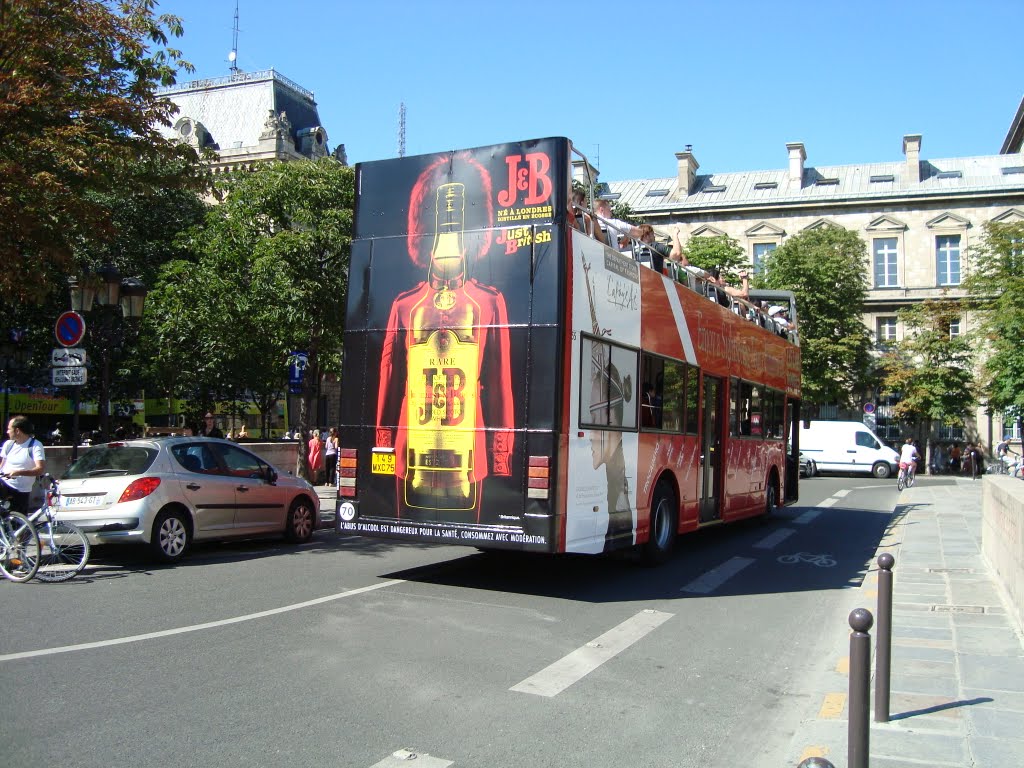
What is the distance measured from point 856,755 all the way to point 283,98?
69651 millimetres

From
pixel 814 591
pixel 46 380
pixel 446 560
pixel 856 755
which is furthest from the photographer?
pixel 46 380

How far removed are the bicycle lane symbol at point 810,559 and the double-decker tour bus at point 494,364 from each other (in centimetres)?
302

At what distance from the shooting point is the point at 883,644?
16.5ft

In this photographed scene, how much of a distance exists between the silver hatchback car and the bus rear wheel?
5.25 m

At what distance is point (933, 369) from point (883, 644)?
45.8 meters

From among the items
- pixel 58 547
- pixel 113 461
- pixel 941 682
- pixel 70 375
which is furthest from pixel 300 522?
pixel 941 682

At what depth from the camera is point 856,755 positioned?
381cm

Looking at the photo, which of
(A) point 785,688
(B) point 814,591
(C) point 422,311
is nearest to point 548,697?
(A) point 785,688

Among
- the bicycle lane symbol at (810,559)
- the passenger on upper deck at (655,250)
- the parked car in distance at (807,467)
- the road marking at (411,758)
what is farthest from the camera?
the parked car in distance at (807,467)

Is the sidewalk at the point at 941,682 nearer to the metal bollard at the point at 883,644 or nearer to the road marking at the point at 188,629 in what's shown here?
the metal bollard at the point at 883,644

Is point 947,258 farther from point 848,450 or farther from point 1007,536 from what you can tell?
point 1007,536

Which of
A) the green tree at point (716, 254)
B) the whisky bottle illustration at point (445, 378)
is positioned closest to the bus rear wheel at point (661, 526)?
the whisky bottle illustration at point (445, 378)

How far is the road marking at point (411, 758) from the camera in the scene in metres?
4.48

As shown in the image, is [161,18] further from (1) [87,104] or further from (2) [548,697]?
(2) [548,697]
